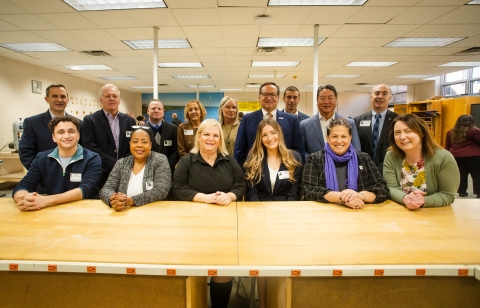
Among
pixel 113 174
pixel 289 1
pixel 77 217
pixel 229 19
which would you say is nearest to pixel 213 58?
pixel 229 19

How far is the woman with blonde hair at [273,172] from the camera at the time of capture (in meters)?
2.24

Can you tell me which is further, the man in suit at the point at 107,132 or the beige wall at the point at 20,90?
the beige wall at the point at 20,90

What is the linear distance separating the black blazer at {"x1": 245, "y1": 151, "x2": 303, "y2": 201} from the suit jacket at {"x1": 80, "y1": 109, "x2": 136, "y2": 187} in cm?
159

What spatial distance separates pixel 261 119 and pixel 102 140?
70.5 inches

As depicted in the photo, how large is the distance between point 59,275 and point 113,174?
983 mm

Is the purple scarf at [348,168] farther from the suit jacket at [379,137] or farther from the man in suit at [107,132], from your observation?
the man in suit at [107,132]

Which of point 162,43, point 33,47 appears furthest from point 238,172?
point 33,47

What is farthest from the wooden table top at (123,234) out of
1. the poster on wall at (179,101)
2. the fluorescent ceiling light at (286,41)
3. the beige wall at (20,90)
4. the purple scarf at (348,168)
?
the poster on wall at (179,101)

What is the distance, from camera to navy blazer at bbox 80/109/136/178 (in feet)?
9.05

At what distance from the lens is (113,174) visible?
7.06 feet

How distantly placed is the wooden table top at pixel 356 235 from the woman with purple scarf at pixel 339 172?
0.13 m

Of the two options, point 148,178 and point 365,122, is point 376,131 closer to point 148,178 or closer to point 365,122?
point 365,122

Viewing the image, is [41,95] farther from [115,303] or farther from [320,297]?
[320,297]

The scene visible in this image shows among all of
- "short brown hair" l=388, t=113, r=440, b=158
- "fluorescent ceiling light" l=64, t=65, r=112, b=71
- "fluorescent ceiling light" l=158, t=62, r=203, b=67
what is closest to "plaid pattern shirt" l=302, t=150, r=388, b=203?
"short brown hair" l=388, t=113, r=440, b=158
